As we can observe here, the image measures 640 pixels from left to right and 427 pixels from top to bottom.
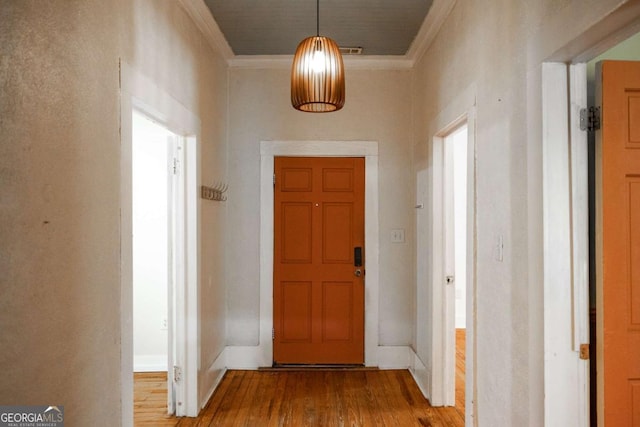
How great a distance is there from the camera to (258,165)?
406 centimetres

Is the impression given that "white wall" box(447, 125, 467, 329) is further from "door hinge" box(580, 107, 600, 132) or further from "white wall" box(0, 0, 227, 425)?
"white wall" box(0, 0, 227, 425)

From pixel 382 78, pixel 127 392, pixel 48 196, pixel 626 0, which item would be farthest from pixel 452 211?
pixel 48 196

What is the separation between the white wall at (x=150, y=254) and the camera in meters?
3.82

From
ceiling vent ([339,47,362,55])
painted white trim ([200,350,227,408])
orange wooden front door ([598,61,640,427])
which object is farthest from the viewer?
ceiling vent ([339,47,362,55])

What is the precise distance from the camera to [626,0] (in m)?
1.15

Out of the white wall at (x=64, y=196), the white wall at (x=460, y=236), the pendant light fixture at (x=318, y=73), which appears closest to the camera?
the white wall at (x=64, y=196)

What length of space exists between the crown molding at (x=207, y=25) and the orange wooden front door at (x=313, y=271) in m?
1.08

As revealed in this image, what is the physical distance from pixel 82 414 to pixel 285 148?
286 cm

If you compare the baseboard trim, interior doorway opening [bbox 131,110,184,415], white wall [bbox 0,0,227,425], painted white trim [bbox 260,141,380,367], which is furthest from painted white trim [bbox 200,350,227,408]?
the baseboard trim

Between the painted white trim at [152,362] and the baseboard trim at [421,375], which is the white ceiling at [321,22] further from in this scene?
the painted white trim at [152,362]

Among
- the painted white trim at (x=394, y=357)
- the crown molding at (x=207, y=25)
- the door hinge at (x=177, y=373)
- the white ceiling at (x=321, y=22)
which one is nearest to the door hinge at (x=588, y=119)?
the white ceiling at (x=321, y=22)

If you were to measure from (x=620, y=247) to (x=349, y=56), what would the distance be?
117 inches

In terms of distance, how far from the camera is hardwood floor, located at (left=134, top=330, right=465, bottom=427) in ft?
9.77

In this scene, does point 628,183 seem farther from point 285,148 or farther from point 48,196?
point 285,148
